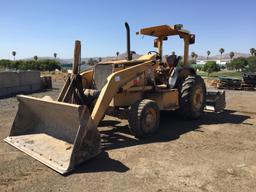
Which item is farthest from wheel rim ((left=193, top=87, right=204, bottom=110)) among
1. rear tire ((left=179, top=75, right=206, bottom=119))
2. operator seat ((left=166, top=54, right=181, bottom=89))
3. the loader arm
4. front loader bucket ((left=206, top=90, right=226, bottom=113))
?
the loader arm

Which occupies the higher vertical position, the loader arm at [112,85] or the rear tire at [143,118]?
the loader arm at [112,85]

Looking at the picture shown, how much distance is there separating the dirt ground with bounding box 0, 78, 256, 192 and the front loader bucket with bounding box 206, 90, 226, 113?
2.34 metres

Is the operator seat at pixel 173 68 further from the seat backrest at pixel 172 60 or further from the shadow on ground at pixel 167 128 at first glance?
the shadow on ground at pixel 167 128

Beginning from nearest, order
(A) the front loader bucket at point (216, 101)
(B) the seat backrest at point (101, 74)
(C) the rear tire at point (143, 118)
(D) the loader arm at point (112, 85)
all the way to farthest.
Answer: (D) the loader arm at point (112, 85)
(C) the rear tire at point (143, 118)
(B) the seat backrest at point (101, 74)
(A) the front loader bucket at point (216, 101)

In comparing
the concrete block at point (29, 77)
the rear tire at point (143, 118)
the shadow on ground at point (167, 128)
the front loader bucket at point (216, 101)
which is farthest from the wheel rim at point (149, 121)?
the concrete block at point (29, 77)

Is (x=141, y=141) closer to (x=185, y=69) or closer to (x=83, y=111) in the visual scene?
(x=83, y=111)

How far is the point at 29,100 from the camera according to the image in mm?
6137

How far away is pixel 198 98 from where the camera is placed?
851 centimetres

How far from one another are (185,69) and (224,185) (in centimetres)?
504

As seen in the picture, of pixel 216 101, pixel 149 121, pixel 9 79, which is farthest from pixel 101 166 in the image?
pixel 9 79

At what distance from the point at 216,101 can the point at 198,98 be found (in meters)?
1.35

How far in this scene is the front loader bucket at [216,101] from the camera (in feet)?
31.4

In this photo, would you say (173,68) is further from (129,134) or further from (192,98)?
(129,134)

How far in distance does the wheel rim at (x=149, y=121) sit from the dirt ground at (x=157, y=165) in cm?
27
